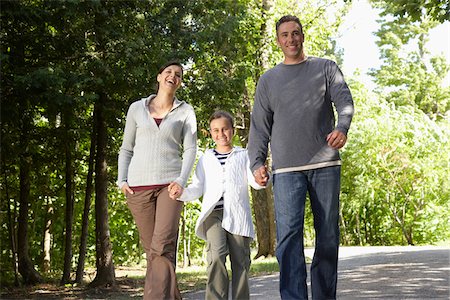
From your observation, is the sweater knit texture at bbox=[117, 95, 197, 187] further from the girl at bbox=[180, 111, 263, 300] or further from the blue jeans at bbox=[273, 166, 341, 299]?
the blue jeans at bbox=[273, 166, 341, 299]

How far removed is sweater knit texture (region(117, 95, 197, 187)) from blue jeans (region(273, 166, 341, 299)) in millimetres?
880

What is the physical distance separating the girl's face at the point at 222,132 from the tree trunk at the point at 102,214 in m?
7.37

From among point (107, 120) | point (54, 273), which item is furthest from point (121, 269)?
point (107, 120)

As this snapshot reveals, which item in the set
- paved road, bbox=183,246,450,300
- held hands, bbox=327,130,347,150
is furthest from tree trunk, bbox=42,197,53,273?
held hands, bbox=327,130,347,150

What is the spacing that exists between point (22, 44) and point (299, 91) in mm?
6830

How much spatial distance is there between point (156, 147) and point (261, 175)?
0.92 metres

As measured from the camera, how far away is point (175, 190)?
16.4 feet

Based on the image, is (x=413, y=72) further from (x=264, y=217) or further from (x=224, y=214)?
(x=224, y=214)

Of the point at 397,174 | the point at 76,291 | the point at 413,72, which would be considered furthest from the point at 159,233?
the point at 413,72

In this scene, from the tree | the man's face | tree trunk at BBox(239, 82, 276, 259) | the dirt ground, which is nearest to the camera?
the man's face

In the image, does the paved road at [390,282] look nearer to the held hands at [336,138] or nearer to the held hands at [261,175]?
the held hands at [261,175]

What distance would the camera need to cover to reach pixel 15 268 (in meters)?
13.3

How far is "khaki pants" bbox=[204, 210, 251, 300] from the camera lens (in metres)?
5.06

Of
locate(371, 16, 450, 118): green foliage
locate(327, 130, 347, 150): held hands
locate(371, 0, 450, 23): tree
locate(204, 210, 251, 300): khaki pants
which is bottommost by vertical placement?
locate(204, 210, 251, 300): khaki pants
